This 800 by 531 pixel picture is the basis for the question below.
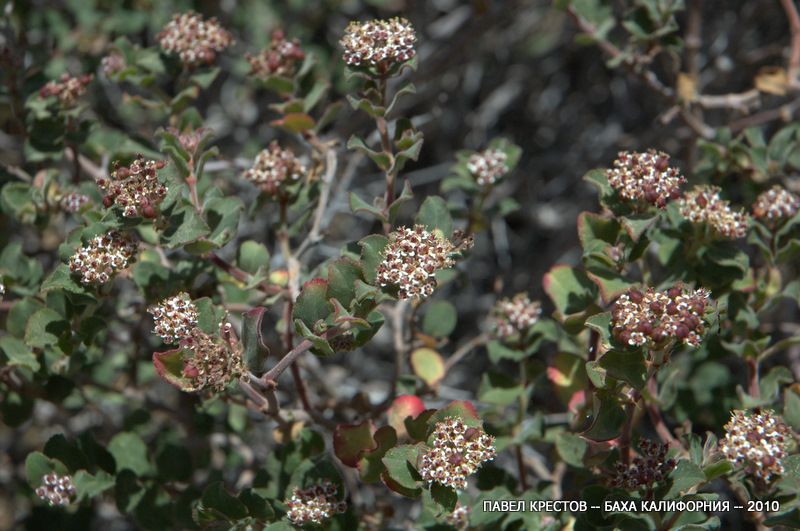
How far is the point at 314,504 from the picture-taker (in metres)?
2.06

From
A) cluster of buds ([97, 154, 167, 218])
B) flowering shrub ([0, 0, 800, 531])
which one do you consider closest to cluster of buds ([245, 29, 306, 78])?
flowering shrub ([0, 0, 800, 531])

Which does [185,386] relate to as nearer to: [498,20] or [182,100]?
[182,100]

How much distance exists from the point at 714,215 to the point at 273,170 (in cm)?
123

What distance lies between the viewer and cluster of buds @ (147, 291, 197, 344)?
6.24 ft

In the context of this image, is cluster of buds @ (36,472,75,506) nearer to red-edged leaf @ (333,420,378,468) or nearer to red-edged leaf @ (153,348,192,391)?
red-edged leaf @ (153,348,192,391)

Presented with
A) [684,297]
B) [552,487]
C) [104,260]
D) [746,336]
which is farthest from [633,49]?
[104,260]

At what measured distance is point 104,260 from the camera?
193 centimetres

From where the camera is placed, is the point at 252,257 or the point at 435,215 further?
the point at 252,257

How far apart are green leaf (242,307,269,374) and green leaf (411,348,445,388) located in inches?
30.2

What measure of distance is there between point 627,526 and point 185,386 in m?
1.12

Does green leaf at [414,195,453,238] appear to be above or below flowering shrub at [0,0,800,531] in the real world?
above

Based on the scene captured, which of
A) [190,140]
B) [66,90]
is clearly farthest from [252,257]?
[66,90]

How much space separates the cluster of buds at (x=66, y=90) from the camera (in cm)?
246

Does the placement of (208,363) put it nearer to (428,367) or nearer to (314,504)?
(314,504)
